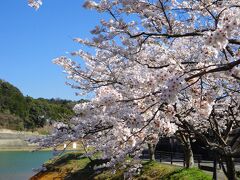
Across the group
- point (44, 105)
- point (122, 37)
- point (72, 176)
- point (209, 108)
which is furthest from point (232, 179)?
point (44, 105)

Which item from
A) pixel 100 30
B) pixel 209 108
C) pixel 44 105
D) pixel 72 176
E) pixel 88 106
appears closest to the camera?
pixel 209 108

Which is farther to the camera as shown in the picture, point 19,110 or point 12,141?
point 19,110

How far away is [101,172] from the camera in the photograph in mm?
19625

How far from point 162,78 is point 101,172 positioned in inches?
631

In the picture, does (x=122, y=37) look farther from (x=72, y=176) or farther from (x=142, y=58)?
(x=72, y=176)

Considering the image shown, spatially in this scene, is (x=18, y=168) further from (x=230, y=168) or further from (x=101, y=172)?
(x=230, y=168)

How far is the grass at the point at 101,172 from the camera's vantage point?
14.1m

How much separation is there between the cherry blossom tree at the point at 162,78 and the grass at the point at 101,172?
4.96 meters

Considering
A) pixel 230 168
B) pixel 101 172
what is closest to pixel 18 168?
pixel 101 172

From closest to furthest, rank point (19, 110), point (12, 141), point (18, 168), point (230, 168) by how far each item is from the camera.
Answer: point (230, 168) → point (18, 168) → point (12, 141) → point (19, 110)

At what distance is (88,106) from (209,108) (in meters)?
2.57

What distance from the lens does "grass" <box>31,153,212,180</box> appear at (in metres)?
14.1

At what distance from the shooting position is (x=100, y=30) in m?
6.44

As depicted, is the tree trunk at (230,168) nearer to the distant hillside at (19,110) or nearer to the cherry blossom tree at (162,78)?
the cherry blossom tree at (162,78)
